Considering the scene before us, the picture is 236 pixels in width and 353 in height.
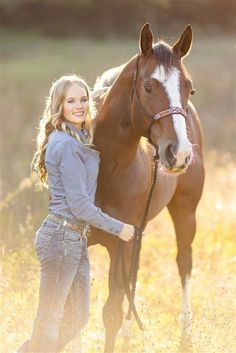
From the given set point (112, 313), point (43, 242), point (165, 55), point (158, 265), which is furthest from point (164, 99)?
point (158, 265)

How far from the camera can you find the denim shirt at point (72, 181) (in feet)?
14.8

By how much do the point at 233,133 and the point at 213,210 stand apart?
7.66 m

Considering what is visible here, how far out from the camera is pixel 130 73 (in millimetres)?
4973

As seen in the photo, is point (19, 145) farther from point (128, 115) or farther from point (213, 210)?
point (128, 115)

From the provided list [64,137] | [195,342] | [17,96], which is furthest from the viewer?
[17,96]

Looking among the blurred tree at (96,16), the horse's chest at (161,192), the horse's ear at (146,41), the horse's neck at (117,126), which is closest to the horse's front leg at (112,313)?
the horse's chest at (161,192)

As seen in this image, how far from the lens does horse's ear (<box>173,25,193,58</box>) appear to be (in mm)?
4930

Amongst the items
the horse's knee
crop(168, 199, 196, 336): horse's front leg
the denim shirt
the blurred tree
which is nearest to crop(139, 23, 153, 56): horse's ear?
the denim shirt

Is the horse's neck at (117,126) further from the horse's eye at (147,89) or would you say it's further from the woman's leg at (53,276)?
the woman's leg at (53,276)

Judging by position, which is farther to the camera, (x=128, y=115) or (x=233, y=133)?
(x=233, y=133)

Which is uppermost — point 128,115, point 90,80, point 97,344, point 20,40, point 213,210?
point 20,40

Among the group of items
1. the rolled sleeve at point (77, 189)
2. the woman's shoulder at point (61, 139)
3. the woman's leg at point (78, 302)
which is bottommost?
the woman's leg at point (78, 302)

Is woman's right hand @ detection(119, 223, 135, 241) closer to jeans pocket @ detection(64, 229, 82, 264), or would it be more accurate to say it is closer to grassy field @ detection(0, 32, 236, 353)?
jeans pocket @ detection(64, 229, 82, 264)

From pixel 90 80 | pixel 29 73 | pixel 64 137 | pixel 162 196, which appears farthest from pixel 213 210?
pixel 29 73
